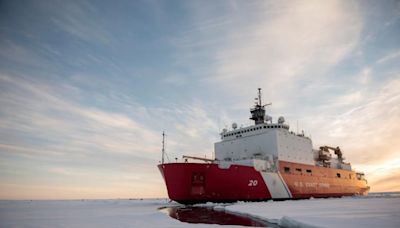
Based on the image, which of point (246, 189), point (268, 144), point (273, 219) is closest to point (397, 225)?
point (273, 219)

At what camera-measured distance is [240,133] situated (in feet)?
104

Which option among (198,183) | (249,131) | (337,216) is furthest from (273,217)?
(249,131)

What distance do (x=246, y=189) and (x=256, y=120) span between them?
43.6 feet

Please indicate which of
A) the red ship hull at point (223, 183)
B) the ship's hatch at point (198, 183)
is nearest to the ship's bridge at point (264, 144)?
the red ship hull at point (223, 183)

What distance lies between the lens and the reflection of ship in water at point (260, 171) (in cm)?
2072

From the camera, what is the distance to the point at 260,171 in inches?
950

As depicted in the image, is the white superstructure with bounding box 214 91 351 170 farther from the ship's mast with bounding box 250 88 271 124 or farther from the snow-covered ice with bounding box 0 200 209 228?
the snow-covered ice with bounding box 0 200 209 228

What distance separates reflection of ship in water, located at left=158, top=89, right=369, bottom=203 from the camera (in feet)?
68.0

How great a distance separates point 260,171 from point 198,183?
6.49m

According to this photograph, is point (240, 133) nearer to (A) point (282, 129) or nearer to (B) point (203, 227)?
(A) point (282, 129)

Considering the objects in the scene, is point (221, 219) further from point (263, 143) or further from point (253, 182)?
point (263, 143)

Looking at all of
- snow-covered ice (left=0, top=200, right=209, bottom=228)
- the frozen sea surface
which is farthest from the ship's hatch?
the frozen sea surface

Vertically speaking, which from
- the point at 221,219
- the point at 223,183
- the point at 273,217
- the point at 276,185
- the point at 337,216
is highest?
the point at 223,183

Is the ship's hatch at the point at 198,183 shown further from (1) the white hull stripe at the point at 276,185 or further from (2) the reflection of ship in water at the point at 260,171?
(1) the white hull stripe at the point at 276,185
